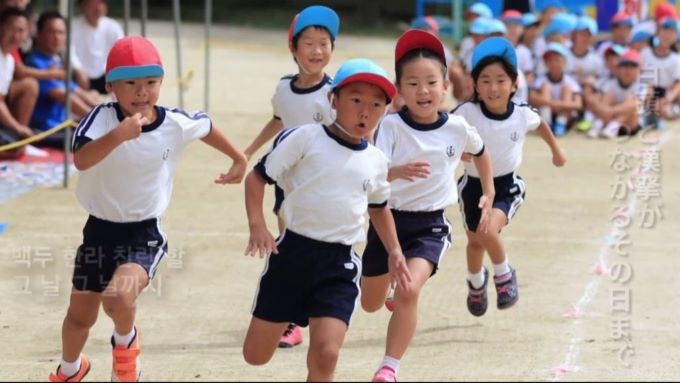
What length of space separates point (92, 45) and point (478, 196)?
8279mm

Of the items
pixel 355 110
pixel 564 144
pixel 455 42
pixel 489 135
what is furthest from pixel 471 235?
pixel 455 42

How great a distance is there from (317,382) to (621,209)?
6.70 metres

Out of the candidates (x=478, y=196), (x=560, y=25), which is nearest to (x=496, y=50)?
(x=478, y=196)

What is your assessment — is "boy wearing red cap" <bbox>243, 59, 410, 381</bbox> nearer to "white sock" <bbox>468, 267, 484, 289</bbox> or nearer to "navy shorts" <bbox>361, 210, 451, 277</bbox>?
"navy shorts" <bbox>361, 210, 451, 277</bbox>

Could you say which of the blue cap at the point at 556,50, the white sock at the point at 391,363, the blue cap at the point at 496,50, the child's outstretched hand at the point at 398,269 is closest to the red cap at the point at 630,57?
the blue cap at the point at 556,50

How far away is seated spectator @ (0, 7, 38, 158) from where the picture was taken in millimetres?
13234

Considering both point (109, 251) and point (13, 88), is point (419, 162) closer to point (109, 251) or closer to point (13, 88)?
point (109, 251)

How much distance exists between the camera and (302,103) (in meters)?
7.96

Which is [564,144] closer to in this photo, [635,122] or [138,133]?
[635,122]

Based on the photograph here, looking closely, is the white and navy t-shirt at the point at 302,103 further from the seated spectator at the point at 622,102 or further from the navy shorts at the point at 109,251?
the seated spectator at the point at 622,102

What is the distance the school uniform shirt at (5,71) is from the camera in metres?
13.2

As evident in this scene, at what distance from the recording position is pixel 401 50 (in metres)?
6.75

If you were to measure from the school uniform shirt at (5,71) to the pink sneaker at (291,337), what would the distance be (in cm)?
647

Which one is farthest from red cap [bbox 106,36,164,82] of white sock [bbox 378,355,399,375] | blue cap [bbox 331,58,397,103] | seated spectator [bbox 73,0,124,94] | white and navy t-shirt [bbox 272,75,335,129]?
seated spectator [bbox 73,0,124,94]
